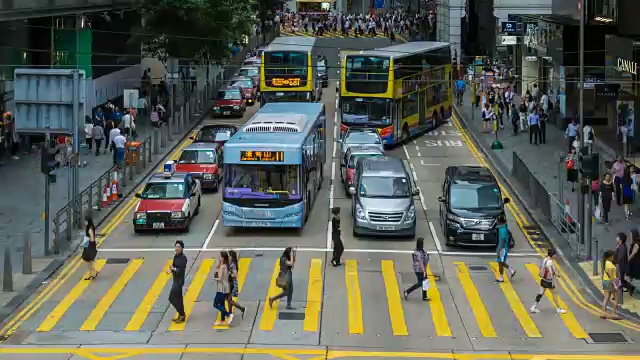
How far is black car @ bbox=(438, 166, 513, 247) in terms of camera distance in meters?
30.0

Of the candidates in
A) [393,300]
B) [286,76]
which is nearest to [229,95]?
[286,76]

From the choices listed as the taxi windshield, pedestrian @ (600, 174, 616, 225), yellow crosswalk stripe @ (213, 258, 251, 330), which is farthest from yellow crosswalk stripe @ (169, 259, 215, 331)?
pedestrian @ (600, 174, 616, 225)

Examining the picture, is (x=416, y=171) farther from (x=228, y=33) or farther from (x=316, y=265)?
(x=228, y=33)

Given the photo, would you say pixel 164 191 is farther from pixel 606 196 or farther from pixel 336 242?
pixel 606 196

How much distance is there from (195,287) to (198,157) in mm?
12699

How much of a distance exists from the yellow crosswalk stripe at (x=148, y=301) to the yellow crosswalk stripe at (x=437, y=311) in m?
Answer: 6.09

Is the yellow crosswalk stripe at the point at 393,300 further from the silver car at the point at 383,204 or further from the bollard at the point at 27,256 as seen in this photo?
the bollard at the point at 27,256

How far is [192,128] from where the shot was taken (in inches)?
2079

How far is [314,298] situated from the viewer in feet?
83.4

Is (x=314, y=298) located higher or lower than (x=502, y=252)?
lower

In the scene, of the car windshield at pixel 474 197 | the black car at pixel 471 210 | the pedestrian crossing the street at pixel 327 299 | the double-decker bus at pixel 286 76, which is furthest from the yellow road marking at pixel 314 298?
the double-decker bus at pixel 286 76

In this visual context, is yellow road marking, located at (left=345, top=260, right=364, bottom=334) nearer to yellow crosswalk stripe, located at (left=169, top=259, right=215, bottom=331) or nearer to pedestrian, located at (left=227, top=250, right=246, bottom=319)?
pedestrian, located at (left=227, top=250, right=246, bottom=319)

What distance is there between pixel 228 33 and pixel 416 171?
18427mm

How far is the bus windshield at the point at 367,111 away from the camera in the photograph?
4575 cm
